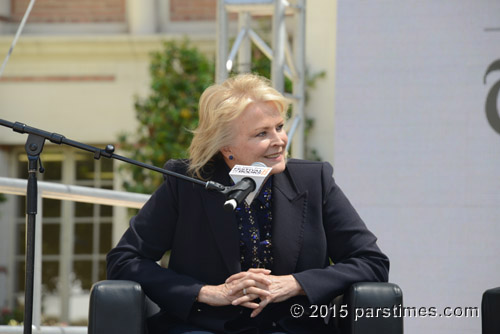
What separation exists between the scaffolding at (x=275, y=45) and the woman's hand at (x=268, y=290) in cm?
204

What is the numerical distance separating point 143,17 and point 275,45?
14.6 feet

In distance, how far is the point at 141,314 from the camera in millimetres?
2246

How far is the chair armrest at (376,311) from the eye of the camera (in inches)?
86.9

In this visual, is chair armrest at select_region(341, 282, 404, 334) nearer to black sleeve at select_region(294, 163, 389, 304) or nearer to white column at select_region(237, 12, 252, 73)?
black sleeve at select_region(294, 163, 389, 304)

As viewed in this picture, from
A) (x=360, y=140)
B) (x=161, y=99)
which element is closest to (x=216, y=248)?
(x=360, y=140)

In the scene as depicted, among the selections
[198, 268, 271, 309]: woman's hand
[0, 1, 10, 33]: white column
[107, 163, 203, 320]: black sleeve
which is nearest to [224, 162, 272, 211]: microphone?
[198, 268, 271, 309]: woman's hand

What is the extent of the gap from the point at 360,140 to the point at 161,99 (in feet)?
15.1

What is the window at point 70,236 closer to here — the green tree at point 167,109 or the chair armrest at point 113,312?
the green tree at point 167,109

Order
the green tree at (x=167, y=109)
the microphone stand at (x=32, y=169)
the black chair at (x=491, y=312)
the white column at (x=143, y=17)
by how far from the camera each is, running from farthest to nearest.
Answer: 1. the white column at (x=143, y=17)
2. the green tree at (x=167, y=109)
3. the black chair at (x=491, y=312)
4. the microphone stand at (x=32, y=169)

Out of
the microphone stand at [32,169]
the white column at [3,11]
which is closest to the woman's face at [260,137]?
the microphone stand at [32,169]

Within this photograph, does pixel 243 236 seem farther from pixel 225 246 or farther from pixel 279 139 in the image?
pixel 279 139

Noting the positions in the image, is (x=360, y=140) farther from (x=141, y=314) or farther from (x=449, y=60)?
(x=141, y=314)

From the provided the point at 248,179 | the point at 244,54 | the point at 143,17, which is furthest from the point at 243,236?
the point at 143,17

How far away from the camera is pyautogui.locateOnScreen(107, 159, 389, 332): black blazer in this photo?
92.4 inches
